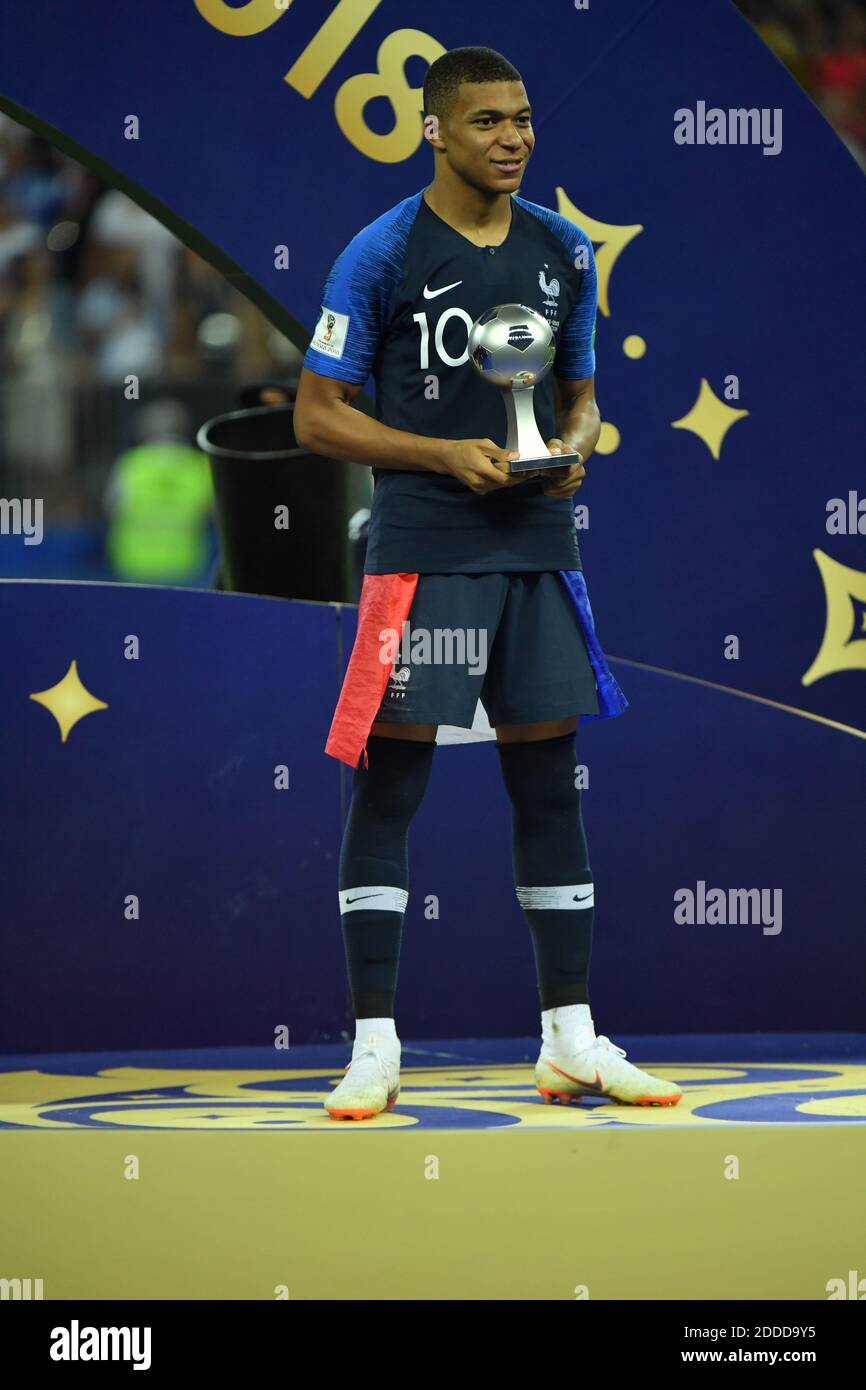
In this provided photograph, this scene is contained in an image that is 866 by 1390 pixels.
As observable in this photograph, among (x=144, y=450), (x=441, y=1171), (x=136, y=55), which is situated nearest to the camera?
(x=441, y=1171)

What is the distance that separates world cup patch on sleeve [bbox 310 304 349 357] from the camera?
3.08 m

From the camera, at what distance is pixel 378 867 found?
3072 mm

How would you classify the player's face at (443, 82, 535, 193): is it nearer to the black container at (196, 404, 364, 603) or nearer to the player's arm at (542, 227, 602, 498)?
the player's arm at (542, 227, 602, 498)

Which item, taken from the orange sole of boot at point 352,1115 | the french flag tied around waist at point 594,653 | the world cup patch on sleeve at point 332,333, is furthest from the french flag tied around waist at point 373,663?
the orange sole of boot at point 352,1115

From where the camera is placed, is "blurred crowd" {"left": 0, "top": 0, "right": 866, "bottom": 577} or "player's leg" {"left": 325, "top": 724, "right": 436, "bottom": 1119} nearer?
"player's leg" {"left": 325, "top": 724, "right": 436, "bottom": 1119}

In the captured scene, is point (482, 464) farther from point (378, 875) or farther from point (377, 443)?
point (378, 875)

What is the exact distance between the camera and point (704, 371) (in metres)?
3.97

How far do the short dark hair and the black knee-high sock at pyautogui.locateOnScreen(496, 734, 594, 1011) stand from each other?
1019 millimetres

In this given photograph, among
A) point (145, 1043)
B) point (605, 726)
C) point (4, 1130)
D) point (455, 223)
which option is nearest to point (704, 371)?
point (605, 726)

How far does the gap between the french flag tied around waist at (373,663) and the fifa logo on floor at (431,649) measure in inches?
0.4

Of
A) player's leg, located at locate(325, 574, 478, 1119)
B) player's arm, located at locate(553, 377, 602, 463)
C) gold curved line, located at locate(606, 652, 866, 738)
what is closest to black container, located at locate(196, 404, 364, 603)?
gold curved line, located at locate(606, 652, 866, 738)

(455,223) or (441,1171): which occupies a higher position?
(455,223)

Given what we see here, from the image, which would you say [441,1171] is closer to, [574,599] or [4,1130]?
[4,1130]

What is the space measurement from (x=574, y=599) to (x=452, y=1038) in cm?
121
